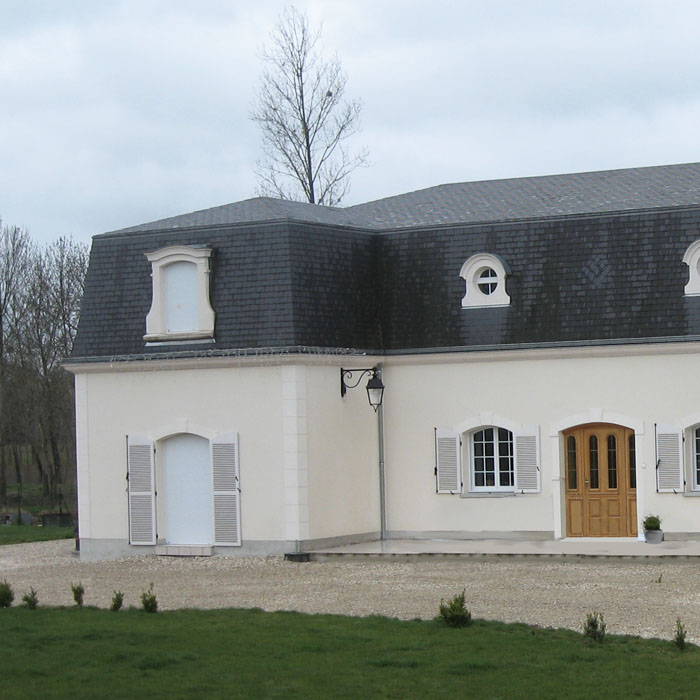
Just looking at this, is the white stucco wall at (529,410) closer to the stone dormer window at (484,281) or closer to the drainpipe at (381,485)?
the drainpipe at (381,485)

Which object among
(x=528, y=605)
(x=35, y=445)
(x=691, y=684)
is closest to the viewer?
(x=691, y=684)

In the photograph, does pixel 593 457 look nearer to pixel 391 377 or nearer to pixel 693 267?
pixel 693 267

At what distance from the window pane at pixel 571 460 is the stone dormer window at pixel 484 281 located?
2.50 meters

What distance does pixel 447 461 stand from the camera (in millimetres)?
23594

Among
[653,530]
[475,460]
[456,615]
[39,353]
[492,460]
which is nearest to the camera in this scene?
[456,615]

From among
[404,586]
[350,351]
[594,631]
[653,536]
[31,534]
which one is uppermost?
[350,351]

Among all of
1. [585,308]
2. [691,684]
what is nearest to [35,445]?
[585,308]

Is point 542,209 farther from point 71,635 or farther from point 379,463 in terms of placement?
point 71,635

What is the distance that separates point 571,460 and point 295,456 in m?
4.57

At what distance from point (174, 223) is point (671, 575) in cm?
1079

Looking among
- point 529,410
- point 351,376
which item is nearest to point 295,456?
point 351,376

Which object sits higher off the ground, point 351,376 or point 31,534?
point 351,376

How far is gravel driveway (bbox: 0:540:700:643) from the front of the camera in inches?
616

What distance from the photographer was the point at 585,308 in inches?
896
